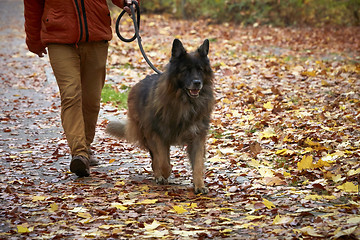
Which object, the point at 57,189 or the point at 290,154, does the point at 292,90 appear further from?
the point at 57,189

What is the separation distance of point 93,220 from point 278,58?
1151 cm

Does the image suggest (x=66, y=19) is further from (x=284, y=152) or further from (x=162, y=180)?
(x=284, y=152)

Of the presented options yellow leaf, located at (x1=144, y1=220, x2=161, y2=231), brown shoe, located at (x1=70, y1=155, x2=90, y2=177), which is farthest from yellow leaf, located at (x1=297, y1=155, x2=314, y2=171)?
brown shoe, located at (x1=70, y1=155, x2=90, y2=177)

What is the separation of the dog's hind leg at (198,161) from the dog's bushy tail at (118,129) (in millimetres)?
1344

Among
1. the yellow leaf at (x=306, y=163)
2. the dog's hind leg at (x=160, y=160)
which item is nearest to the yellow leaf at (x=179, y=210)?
the dog's hind leg at (x=160, y=160)

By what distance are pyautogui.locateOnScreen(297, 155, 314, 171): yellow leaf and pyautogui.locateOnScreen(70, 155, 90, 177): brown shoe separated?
2437mm

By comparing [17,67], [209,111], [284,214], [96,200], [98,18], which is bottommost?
[17,67]

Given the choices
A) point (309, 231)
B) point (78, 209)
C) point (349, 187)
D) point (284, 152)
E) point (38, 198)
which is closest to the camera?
point (309, 231)

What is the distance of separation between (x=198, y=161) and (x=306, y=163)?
1.23 m

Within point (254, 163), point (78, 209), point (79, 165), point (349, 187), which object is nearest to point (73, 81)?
point (79, 165)

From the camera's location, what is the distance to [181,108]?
206 inches

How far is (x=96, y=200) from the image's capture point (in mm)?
4770

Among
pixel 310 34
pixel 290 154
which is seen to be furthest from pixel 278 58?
pixel 290 154

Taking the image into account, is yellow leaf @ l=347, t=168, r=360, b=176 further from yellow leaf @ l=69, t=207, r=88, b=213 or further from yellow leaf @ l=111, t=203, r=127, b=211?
yellow leaf @ l=69, t=207, r=88, b=213
